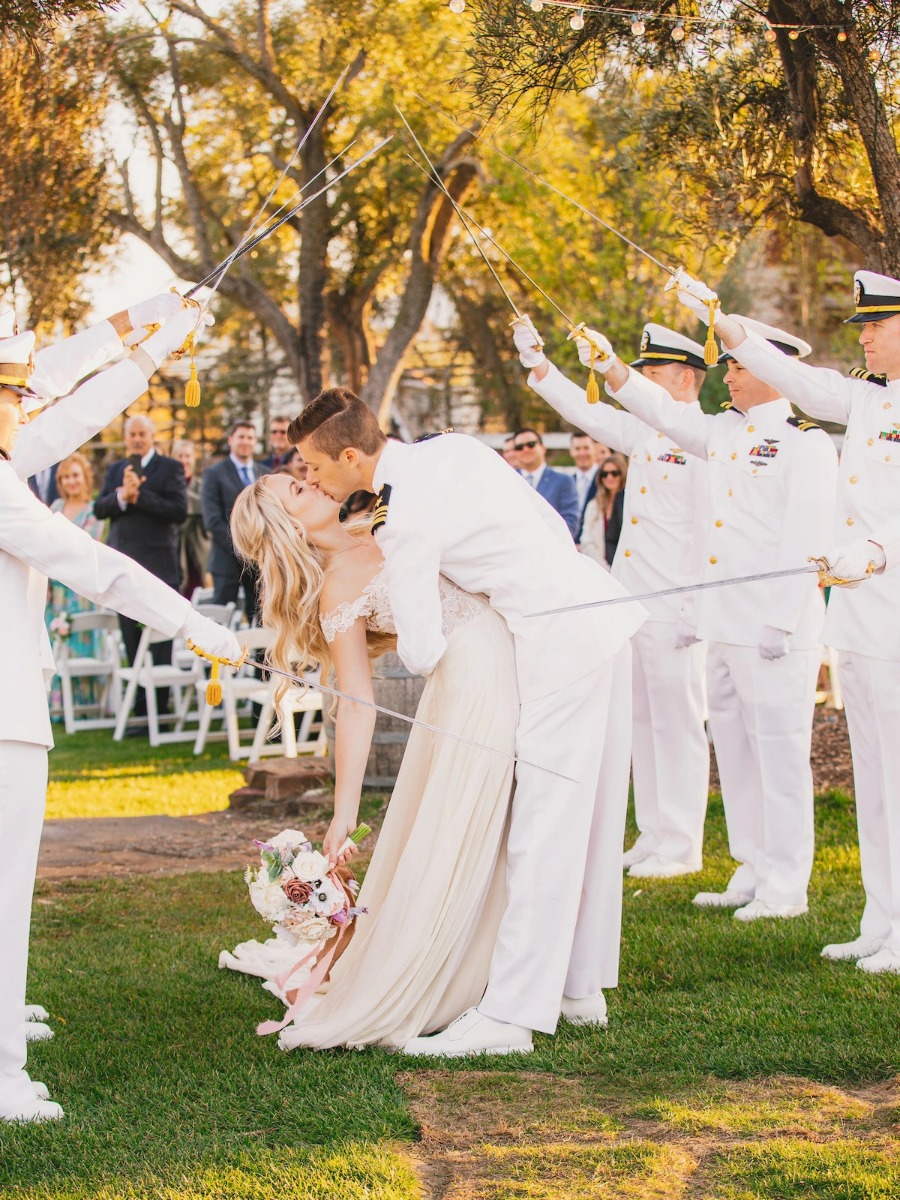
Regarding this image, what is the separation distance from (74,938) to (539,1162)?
300cm

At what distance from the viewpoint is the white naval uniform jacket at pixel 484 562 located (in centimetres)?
420

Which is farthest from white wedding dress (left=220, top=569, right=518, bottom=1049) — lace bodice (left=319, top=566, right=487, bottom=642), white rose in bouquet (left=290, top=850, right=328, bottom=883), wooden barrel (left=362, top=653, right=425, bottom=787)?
wooden barrel (left=362, top=653, right=425, bottom=787)

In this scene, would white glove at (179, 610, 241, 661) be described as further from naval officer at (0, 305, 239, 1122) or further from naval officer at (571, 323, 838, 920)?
naval officer at (571, 323, 838, 920)

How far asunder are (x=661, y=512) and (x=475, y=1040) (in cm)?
337

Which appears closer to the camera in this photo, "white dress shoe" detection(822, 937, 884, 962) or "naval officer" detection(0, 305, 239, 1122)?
"naval officer" detection(0, 305, 239, 1122)

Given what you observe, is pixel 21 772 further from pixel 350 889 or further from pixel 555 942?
pixel 555 942

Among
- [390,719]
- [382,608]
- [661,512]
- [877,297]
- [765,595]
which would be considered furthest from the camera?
[390,719]

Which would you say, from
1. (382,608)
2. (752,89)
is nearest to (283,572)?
(382,608)

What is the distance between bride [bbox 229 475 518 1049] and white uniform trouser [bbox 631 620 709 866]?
254 cm

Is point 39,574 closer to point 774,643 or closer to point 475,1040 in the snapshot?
point 475,1040

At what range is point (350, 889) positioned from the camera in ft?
14.8

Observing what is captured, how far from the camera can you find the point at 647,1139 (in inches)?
145

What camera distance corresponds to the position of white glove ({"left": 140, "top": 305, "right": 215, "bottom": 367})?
4535 millimetres

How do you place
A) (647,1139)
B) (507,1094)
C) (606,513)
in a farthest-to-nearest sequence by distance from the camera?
(606,513)
(507,1094)
(647,1139)
